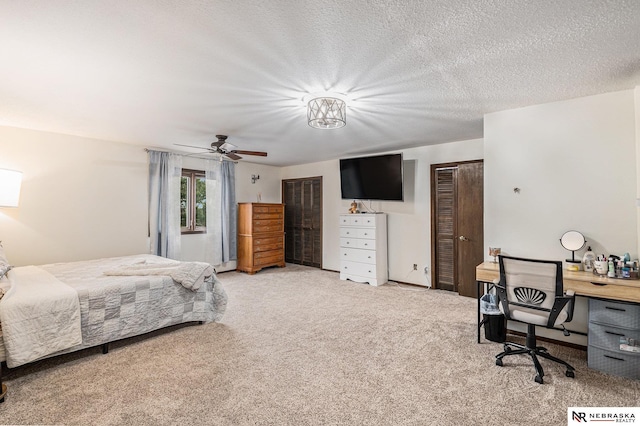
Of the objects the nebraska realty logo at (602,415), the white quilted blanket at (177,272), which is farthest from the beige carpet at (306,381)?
the white quilted blanket at (177,272)

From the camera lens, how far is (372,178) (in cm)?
534

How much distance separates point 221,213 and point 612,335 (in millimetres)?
5714

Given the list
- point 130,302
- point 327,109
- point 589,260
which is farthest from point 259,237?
point 589,260

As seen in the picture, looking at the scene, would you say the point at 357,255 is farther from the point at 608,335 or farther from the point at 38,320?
the point at 38,320

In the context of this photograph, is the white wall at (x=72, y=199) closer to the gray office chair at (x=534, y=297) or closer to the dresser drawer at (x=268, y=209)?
the dresser drawer at (x=268, y=209)

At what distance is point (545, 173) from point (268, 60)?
9.35ft

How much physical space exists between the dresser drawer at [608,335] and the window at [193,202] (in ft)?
18.7

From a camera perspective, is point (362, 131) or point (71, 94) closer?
point (71, 94)

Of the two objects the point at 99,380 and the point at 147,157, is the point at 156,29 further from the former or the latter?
the point at 147,157

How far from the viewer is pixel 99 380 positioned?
2.29 metres

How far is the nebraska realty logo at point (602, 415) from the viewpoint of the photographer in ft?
6.08

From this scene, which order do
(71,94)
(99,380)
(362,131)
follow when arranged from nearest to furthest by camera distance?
(99,380), (71,94), (362,131)

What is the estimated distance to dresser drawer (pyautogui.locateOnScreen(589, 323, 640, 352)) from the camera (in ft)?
7.59

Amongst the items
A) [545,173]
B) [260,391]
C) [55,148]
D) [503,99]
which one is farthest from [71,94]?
[545,173]
